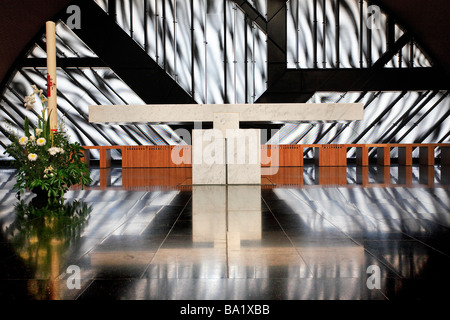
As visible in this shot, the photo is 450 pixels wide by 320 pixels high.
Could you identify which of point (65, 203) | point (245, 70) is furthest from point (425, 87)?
point (65, 203)

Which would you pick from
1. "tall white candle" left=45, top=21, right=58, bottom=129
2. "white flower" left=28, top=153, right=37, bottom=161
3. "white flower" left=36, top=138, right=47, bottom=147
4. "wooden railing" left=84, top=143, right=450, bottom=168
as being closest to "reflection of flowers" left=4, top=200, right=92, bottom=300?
"white flower" left=28, top=153, right=37, bottom=161

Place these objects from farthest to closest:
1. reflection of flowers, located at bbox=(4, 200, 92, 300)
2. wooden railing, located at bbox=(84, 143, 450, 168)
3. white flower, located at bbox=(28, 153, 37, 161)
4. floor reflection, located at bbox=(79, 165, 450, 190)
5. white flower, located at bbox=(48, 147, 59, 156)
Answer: wooden railing, located at bbox=(84, 143, 450, 168), floor reflection, located at bbox=(79, 165, 450, 190), white flower, located at bbox=(48, 147, 59, 156), white flower, located at bbox=(28, 153, 37, 161), reflection of flowers, located at bbox=(4, 200, 92, 300)

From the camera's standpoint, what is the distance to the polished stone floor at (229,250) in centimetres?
211

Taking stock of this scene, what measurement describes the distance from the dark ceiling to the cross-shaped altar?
10269 millimetres

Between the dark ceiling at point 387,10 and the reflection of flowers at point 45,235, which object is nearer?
the reflection of flowers at point 45,235

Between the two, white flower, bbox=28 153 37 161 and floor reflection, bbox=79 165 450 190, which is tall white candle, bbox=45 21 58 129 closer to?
white flower, bbox=28 153 37 161

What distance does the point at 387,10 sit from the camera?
16.1 metres

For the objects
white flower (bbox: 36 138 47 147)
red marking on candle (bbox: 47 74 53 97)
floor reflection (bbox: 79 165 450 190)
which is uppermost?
red marking on candle (bbox: 47 74 53 97)

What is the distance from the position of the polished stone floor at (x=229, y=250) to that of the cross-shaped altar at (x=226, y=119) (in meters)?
1.79

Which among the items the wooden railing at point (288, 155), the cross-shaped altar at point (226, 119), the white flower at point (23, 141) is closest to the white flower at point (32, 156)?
the white flower at point (23, 141)

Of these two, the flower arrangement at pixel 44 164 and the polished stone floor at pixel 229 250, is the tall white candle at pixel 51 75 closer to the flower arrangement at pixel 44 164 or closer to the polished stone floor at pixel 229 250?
the flower arrangement at pixel 44 164

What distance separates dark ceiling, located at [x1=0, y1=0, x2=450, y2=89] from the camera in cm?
1415
